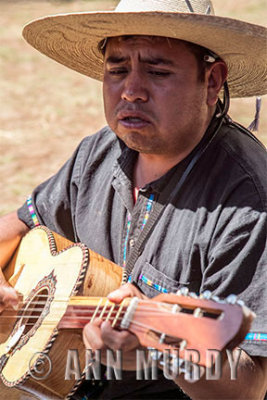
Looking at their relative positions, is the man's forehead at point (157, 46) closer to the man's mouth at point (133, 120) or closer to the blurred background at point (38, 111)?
the man's mouth at point (133, 120)

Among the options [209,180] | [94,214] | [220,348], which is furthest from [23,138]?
[220,348]

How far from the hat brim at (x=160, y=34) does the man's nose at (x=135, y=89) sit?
0.56 feet

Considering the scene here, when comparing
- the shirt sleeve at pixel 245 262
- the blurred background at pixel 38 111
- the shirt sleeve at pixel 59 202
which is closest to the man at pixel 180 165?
the shirt sleeve at pixel 245 262

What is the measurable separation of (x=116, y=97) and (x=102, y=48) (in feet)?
1.29

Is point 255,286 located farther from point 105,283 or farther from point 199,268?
point 105,283

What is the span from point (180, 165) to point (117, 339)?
964 mm

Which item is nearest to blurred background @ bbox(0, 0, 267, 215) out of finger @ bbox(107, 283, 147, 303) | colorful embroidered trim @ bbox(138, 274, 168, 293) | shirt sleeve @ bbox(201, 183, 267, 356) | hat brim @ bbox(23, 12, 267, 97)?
hat brim @ bbox(23, 12, 267, 97)

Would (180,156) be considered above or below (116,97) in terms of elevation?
below

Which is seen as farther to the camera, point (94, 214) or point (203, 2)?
point (94, 214)

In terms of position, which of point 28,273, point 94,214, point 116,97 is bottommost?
point 28,273

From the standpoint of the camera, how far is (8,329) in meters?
3.01

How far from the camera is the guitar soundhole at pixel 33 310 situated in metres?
2.85

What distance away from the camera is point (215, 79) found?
2.95 m

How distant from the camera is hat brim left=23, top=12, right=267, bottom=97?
2598mm
